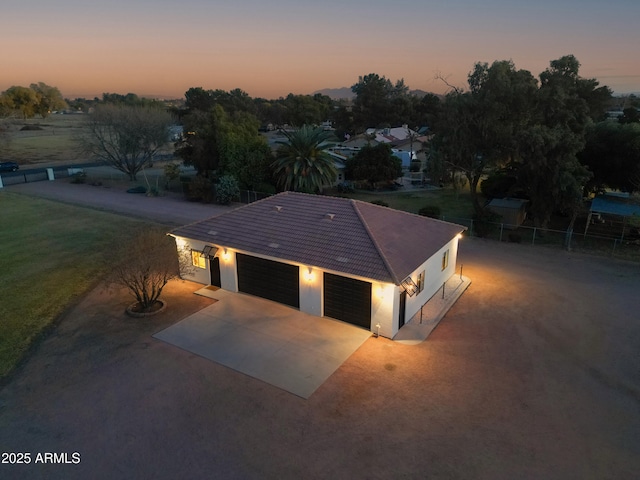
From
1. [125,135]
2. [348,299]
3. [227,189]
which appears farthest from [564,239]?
[125,135]

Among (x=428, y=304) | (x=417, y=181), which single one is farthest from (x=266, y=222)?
(x=417, y=181)

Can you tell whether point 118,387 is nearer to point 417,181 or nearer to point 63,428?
point 63,428

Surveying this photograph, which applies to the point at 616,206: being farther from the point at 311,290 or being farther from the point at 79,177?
the point at 79,177

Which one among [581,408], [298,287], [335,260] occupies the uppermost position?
[335,260]

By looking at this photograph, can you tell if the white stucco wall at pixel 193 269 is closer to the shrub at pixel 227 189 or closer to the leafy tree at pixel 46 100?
the shrub at pixel 227 189

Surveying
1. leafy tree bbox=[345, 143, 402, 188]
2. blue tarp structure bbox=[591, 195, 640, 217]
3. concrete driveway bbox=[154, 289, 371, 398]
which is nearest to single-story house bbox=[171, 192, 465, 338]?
concrete driveway bbox=[154, 289, 371, 398]

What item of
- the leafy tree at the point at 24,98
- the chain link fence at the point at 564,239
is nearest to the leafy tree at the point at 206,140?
the chain link fence at the point at 564,239

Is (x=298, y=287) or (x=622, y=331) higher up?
(x=298, y=287)

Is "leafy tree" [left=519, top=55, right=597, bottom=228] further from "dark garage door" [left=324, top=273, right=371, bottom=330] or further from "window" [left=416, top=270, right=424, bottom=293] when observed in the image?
"dark garage door" [left=324, top=273, right=371, bottom=330]
